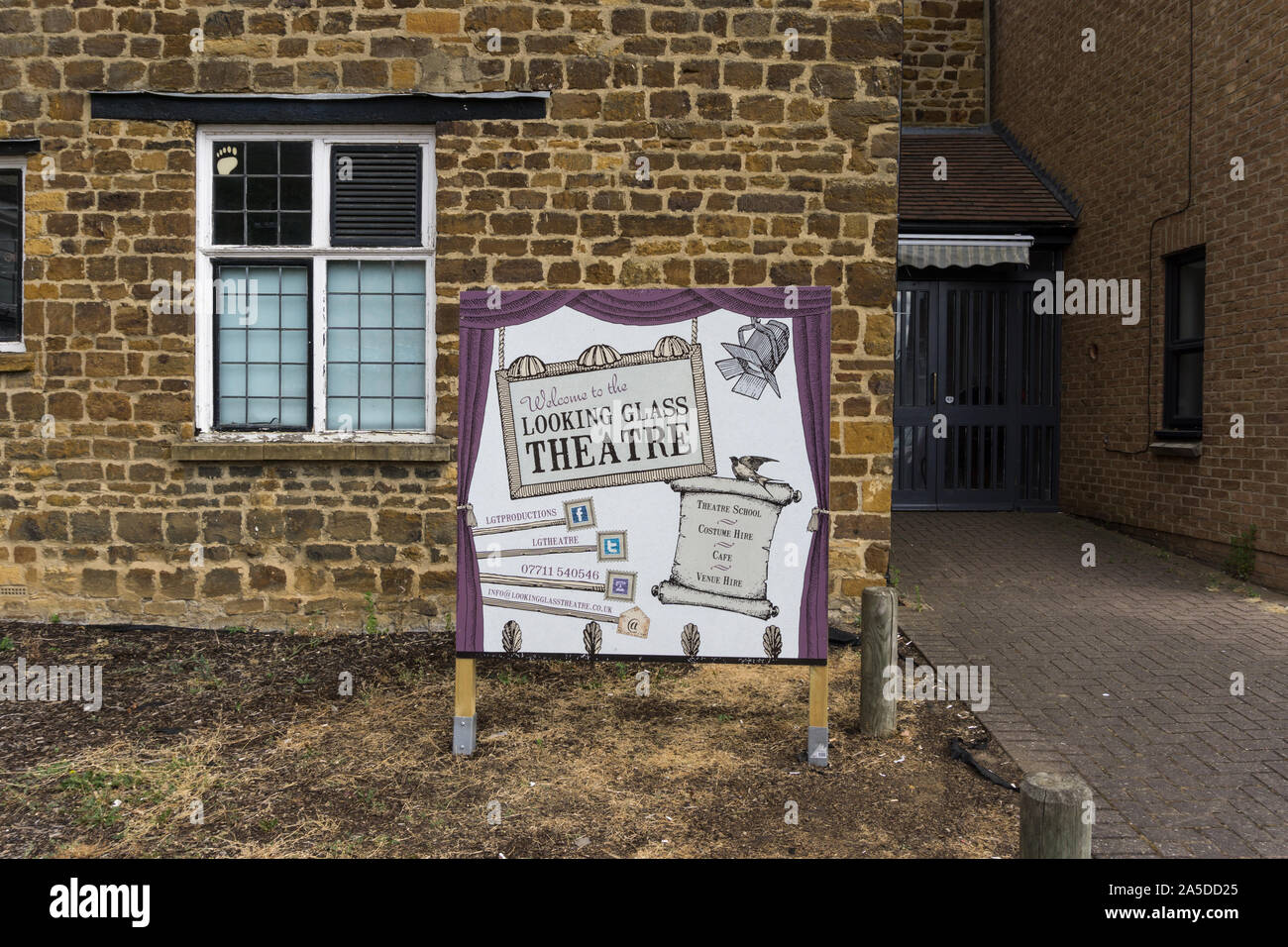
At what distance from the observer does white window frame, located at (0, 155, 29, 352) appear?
6473 millimetres

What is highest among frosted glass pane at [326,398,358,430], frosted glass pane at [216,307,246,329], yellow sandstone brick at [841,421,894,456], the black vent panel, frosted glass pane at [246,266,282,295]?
the black vent panel

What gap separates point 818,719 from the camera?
4.28 metres

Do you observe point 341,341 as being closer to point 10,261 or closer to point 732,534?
point 10,261

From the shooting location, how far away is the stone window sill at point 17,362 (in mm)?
6441

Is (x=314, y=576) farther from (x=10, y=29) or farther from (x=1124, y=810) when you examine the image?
(x=1124, y=810)

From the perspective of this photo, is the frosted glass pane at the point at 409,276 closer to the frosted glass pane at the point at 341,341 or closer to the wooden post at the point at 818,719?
the frosted glass pane at the point at 341,341

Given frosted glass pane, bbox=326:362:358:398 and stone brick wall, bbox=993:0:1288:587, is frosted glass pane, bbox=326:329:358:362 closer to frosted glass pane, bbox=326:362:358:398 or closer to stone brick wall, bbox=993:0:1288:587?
frosted glass pane, bbox=326:362:358:398

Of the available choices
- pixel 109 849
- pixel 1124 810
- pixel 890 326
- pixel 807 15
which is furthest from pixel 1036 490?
pixel 109 849

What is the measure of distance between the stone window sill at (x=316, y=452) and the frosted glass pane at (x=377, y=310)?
36.0 inches

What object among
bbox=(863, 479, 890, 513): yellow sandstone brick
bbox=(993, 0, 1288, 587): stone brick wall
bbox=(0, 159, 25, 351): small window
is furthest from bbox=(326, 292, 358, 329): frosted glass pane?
bbox=(993, 0, 1288, 587): stone brick wall

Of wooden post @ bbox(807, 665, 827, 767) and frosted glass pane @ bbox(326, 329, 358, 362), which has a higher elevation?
frosted glass pane @ bbox(326, 329, 358, 362)

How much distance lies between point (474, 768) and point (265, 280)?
4135mm

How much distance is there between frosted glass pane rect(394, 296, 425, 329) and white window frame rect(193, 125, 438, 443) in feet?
0.16

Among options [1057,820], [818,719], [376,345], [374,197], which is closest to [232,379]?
[376,345]
